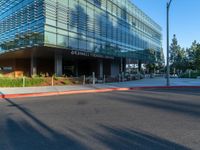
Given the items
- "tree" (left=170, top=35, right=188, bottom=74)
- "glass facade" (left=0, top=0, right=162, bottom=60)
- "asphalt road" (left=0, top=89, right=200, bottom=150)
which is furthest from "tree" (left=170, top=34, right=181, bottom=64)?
"asphalt road" (left=0, top=89, right=200, bottom=150)

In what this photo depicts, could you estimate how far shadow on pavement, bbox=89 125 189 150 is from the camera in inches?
207

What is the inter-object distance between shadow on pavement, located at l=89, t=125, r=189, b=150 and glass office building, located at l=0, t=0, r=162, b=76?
2211 centimetres

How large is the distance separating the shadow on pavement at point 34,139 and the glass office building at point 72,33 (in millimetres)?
20856

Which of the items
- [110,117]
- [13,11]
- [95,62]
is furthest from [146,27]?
[110,117]

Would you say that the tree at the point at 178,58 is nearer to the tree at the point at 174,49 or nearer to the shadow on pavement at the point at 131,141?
the tree at the point at 174,49

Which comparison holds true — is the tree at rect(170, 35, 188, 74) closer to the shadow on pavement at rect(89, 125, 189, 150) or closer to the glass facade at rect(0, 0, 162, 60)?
the glass facade at rect(0, 0, 162, 60)

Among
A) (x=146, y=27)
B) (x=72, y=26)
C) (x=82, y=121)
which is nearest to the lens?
(x=82, y=121)

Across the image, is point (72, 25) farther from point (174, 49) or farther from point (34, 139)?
point (174, 49)

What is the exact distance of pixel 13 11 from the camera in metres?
32.7

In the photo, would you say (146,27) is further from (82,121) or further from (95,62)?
(82,121)

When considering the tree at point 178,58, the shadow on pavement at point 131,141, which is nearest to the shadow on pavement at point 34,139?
the shadow on pavement at point 131,141

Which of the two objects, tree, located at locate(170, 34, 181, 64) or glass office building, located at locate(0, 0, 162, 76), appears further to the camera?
tree, located at locate(170, 34, 181, 64)

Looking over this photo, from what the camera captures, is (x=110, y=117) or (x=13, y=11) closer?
(x=110, y=117)

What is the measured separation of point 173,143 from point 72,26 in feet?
90.2
